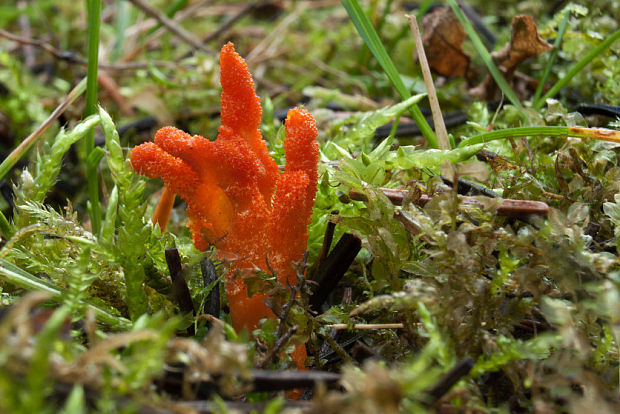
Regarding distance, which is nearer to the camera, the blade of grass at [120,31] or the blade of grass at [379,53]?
the blade of grass at [379,53]

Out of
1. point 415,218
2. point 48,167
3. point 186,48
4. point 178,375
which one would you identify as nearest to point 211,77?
point 186,48

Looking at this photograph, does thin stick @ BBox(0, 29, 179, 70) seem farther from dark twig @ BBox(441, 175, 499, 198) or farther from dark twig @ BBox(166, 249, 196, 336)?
dark twig @ BBox(441, 175, 499, 198)

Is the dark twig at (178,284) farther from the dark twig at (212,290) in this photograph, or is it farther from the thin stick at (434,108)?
the thin stick at (434,108)

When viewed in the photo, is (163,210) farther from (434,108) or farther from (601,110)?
(601,110)

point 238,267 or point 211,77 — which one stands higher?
point 211,77

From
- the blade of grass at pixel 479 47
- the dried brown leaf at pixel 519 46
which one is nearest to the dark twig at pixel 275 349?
the blade of grass at pixel 479 47

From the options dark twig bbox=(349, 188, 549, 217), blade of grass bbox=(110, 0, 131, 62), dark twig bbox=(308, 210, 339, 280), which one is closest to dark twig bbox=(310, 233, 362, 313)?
dark twig bbox=(308, 210, 339, 280)

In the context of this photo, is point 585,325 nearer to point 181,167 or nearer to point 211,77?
point 181,167
